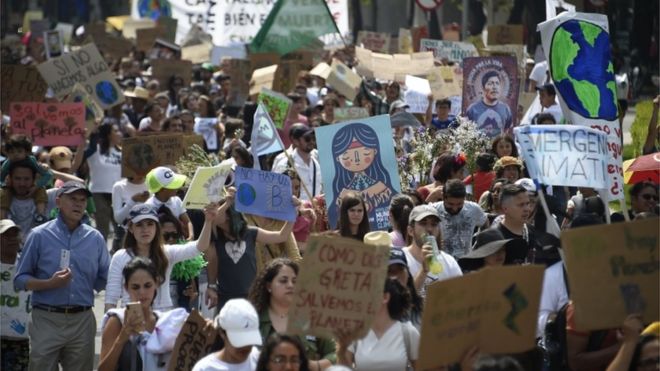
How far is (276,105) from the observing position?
1788 cm

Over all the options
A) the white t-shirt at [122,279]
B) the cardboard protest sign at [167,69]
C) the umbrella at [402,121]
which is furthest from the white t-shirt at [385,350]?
Answer: the cardboard protest sign at [167,69]

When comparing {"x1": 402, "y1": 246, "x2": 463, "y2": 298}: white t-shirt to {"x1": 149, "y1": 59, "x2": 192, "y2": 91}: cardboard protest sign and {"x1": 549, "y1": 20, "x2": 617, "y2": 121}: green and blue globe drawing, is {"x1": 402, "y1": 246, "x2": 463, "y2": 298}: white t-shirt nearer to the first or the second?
{"x1": 549, "y1": 20, "x2": 617, "y2": 121}: green and blue globe drawing

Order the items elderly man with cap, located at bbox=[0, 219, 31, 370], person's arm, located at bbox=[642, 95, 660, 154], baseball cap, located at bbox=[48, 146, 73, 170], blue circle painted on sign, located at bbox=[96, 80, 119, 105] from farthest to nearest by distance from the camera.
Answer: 1. blue circle painted on sign, located at bbox=[96, 80, 119, 105]
2. baseball cap, located at bbox=[48, 146, 73, 170]
3. person's arm, located at bbox=[642, 95, 660, 154]
4. elderly man with cap, located at bbox=[0, 219, 31, 370]

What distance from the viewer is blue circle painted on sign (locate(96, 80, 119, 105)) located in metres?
19.5

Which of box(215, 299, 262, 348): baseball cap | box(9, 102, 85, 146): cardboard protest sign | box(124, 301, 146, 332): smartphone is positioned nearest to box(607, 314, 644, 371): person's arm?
box(215, 299, 262, 348): baseball cap

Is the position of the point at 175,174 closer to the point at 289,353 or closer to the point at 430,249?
the point at 430,249

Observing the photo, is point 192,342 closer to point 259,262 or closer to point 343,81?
point 259,262

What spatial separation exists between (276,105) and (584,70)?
25.7ft

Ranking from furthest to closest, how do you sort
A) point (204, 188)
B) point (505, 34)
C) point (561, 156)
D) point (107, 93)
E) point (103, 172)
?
1. point (505, 34)
2. point (107, 93)
3. point (103, 172)
4. point (204, 188)
5. point (561, 156)

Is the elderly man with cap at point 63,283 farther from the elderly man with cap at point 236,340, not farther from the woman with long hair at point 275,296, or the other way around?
the elderly man with cap at point 236,340

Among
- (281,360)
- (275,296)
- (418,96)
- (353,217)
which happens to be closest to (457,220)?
(353,217)

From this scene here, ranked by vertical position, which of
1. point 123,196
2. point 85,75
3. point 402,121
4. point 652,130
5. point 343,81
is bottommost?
point 343,81

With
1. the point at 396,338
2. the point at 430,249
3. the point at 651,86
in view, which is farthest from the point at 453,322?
the point at 651,86

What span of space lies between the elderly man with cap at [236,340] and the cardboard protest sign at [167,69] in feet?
58.6
